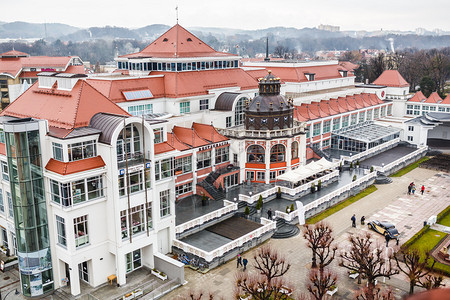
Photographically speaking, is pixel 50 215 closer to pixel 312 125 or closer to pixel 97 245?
pixel 97 245

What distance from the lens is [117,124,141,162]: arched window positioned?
34.5 meters

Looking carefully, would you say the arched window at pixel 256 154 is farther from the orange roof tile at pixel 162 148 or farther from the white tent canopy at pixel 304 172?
the orange roof tile at pixel 162 148

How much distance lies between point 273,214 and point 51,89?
25.8 m

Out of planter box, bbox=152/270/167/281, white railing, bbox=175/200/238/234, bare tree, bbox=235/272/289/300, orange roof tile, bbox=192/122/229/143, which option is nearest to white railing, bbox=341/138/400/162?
orange roof tile, bbox=192/122/229/143

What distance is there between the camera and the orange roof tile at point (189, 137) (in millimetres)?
52000

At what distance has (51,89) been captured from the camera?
A: 129 ft

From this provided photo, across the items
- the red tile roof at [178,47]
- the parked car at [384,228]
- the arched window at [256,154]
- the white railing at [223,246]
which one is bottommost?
the parked car at [384,228]

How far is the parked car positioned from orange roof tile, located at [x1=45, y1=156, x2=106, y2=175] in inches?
1096

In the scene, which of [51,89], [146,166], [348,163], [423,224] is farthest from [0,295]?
[348,163]

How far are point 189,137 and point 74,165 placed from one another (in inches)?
865

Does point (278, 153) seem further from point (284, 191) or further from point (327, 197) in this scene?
point (327, 197)

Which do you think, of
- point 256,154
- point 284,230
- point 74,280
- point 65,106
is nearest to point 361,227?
point 284,230

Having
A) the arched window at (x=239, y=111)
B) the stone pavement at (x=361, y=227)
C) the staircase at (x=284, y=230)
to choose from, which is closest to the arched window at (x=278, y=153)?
the arched window at (x=239, y=111)

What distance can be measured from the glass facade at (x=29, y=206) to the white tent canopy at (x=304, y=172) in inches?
1139
